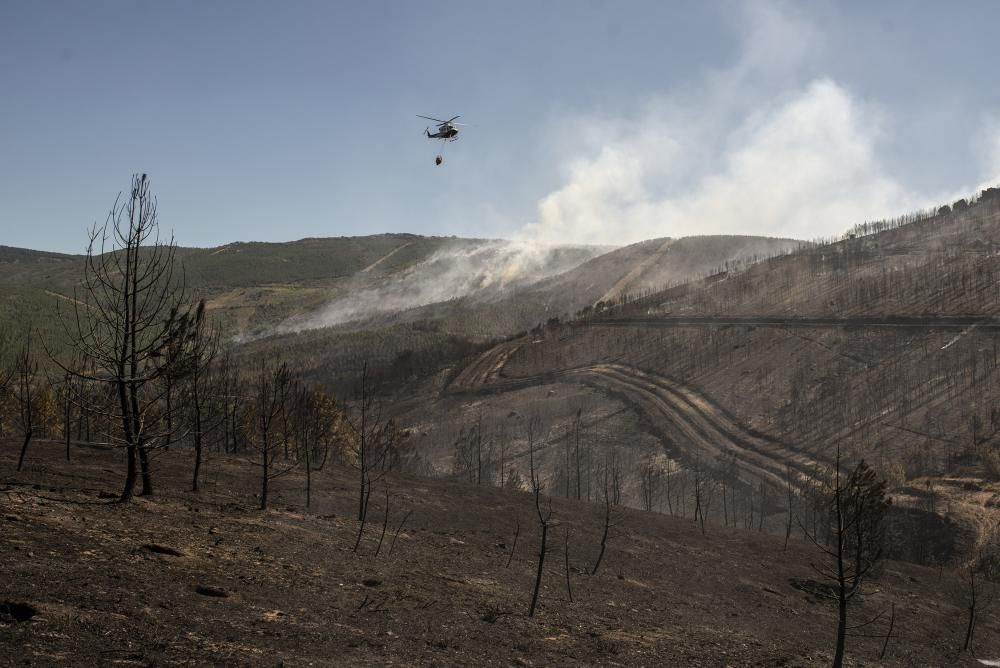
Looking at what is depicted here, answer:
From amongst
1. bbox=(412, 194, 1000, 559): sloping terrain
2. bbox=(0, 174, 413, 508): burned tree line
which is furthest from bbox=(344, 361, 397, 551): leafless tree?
bbox=(412, 194, 1000, 559): sloping terrain

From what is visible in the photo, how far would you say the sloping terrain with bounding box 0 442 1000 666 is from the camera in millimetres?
15930

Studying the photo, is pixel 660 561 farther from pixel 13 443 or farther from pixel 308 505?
pixel 13 443

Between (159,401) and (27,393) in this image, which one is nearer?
(27,393)

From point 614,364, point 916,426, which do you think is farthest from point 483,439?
point 916,426

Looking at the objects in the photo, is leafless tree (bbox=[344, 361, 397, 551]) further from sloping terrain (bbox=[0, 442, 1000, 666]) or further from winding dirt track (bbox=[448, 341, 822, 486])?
winding dirt track (bbox=[448, 341, 822, 486])

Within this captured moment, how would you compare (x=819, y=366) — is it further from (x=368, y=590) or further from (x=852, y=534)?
(x=368, y=590)

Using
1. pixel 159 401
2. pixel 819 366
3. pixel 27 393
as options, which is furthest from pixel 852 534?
pixel 819 366

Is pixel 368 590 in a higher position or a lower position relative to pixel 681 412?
higher

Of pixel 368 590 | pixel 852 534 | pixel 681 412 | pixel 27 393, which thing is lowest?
pixel 681 412

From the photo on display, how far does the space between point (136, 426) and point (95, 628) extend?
36.8 feet

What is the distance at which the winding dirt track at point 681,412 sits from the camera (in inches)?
3824

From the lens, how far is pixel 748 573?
43.3 meters

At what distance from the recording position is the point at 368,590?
77.2 feet

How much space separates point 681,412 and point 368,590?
101054 millimetres
